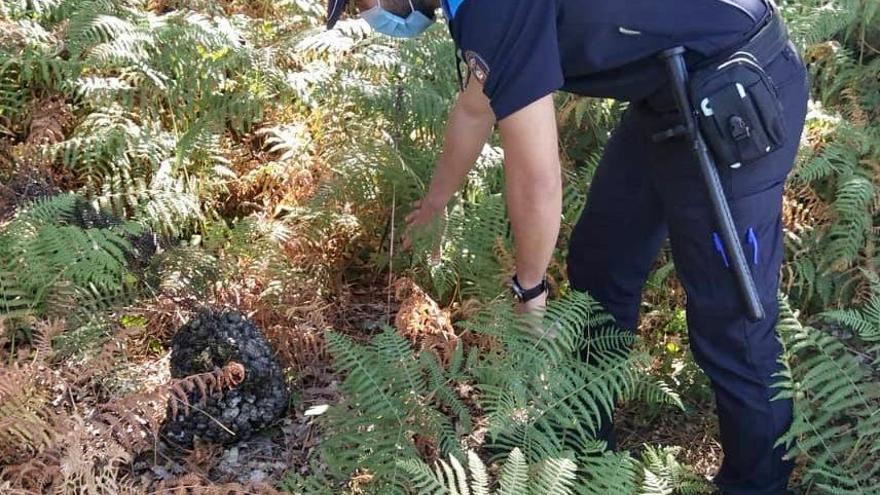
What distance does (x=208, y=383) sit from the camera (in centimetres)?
326

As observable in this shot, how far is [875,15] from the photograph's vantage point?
463 centimetres

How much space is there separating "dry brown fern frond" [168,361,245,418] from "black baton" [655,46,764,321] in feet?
5.46

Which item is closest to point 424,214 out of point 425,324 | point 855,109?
point 425,324

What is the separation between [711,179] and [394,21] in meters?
1.08

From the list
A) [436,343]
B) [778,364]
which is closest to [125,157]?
[436,343]

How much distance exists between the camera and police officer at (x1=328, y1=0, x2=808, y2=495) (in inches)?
92.3

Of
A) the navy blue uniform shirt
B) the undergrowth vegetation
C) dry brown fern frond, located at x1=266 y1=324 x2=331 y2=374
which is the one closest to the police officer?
the navy blue uniform shirt

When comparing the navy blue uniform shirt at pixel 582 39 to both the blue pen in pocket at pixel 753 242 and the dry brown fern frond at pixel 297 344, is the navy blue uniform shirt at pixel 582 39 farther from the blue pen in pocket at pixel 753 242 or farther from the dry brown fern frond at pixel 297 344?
the dry brown fern frond at pixel 297 344

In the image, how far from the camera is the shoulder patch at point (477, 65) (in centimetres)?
236

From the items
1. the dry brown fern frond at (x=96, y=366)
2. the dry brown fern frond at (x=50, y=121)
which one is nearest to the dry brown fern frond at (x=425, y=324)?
the dry brown fern frond at (x=96, y=366)

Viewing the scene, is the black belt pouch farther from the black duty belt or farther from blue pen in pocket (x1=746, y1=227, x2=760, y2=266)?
blue pen in pocket (x1=746, y1=227, x2=760, y2=266)

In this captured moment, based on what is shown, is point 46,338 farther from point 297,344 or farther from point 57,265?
point 297,344

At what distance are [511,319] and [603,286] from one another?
47cm

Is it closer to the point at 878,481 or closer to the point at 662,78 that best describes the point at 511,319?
the point at 662,78
